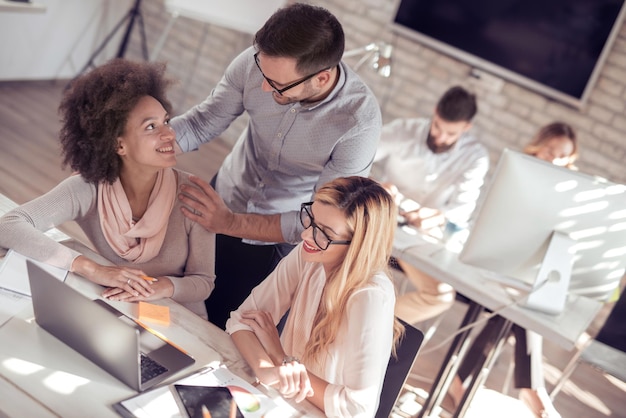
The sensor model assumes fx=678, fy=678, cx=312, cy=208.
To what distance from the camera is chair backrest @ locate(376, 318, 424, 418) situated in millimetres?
1629

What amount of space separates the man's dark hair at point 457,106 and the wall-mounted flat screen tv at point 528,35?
1.27 m

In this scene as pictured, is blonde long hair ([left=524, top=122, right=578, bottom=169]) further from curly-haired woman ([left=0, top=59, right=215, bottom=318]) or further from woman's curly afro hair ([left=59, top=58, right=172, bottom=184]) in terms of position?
woman's curly afro hair ([left=59, top=58, right=172, bottom=184])

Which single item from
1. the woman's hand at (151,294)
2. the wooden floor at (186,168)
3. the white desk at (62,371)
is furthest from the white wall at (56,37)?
the white desk at (62,371)

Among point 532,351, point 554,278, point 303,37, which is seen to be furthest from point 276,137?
point 532,351

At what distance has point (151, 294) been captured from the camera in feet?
5.43

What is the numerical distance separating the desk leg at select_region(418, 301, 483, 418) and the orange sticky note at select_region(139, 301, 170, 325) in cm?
120

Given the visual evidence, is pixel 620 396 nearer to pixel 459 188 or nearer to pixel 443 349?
pixel 443 349

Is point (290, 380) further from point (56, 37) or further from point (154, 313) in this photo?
point (56, 37)

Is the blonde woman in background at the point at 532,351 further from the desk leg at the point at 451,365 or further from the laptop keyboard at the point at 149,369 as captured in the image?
the laptop keyboard at the point at 149,369

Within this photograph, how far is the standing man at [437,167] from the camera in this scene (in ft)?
A: 9.70

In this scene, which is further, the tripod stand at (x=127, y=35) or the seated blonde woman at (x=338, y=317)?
the tripod stand at (x=127, y=35)

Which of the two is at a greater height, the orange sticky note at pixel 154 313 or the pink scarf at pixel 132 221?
the pink scarf at pixel 132 221

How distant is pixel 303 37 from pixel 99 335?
84 centimetres

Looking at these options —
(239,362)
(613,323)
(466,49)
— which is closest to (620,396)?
(613,323)
